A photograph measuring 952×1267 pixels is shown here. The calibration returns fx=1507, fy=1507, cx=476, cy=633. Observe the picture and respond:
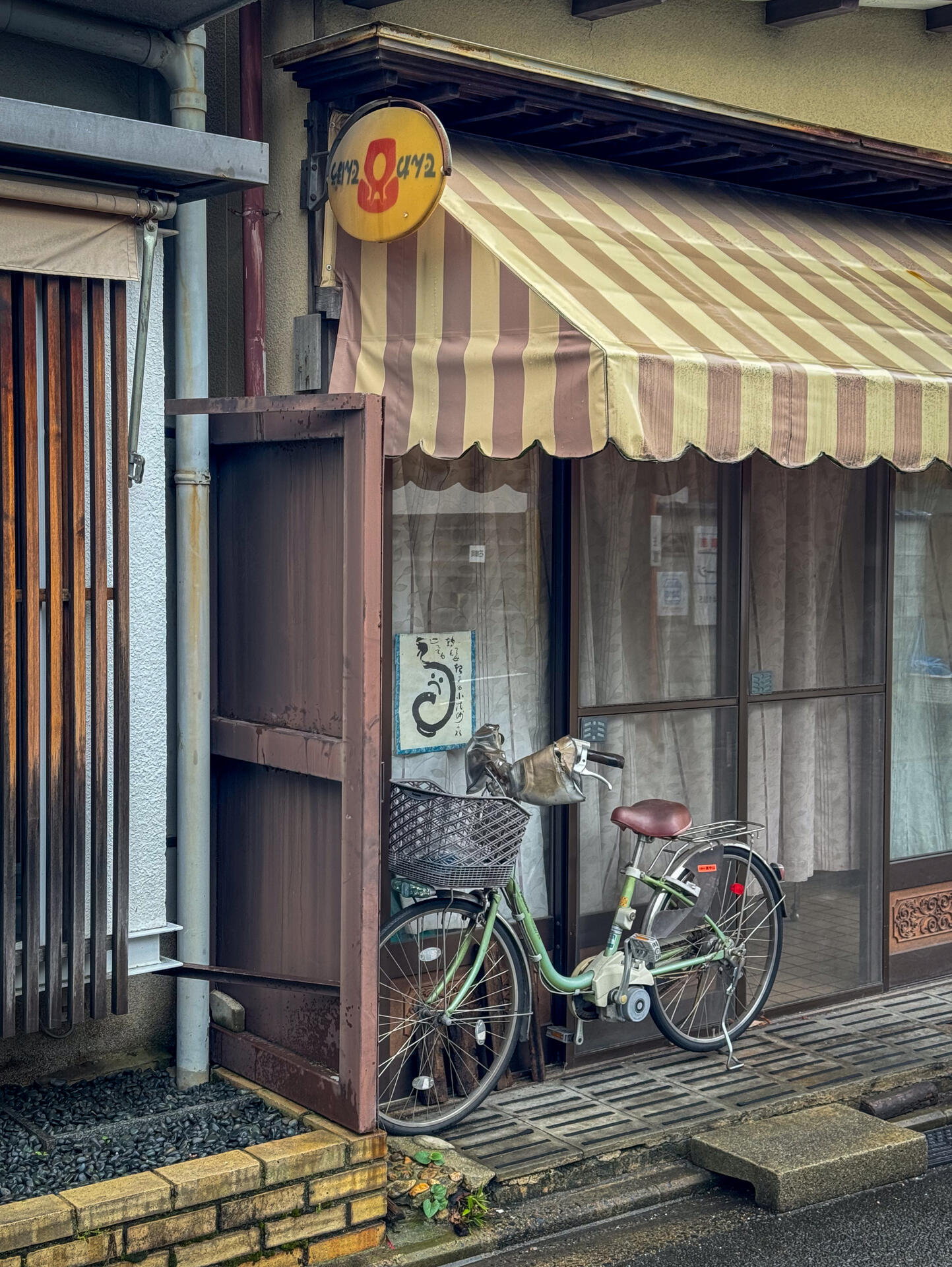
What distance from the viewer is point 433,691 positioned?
627cm

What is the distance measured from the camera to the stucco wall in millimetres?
5762

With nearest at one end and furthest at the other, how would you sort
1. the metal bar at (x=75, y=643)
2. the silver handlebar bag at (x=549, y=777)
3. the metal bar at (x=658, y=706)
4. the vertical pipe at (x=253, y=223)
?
the metal bar at (x=75, y=643)
the vertical pipe at (x=253, y=223)
the silver handlebar bag at (x=549, y=777)
the metal bar at (x=658, y=706)

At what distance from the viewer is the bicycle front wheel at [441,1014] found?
18.8ft

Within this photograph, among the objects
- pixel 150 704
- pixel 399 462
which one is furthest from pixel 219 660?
pixel 399 462

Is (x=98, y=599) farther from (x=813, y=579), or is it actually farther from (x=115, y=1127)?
(x=813, y=579)

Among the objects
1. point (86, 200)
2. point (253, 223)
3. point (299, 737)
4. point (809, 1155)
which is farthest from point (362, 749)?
point (809, 1155)

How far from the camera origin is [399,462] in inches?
241

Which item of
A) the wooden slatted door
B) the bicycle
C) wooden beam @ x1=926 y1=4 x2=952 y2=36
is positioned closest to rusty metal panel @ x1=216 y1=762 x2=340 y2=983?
the wooden slatted door

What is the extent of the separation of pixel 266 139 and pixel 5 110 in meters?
1.57

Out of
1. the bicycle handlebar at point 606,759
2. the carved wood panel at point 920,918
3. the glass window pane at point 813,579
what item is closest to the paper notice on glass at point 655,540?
the glass window pane at point 813,579

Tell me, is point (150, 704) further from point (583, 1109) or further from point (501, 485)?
point (583, 1109)

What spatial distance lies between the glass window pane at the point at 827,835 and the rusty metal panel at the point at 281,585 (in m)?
2.90

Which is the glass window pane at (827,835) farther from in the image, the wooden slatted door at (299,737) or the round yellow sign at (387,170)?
the round yellow sign at (387,170)

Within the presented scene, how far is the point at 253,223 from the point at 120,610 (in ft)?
5.57
